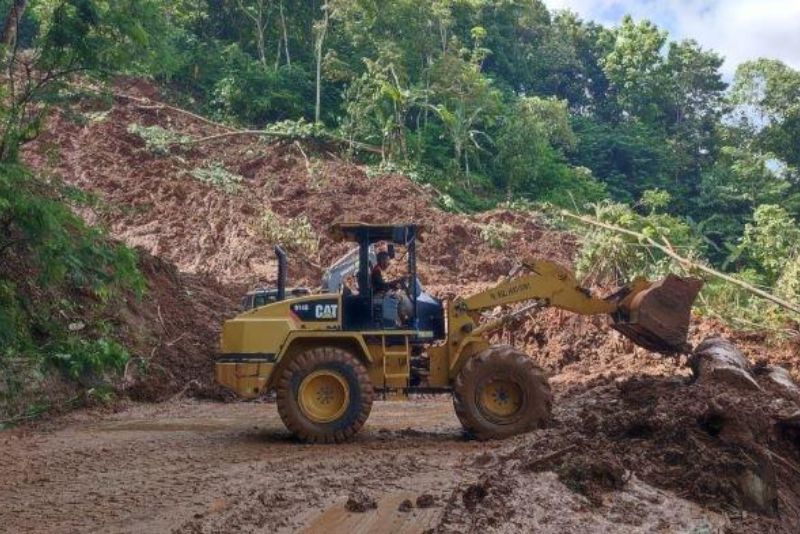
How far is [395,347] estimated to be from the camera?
10648mm

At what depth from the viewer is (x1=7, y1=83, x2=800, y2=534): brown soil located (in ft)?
23.8

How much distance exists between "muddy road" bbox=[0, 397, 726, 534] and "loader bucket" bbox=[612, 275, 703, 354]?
2325mm

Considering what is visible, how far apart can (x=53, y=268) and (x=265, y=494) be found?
5460 mm

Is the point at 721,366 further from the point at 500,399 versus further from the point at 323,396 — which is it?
the point at 323,396

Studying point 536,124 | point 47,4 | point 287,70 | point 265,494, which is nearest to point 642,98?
point 536,124

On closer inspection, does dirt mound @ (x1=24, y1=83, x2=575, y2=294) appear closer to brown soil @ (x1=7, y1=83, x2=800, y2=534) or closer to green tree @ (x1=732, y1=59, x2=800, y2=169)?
brown soil @ (x1=7, y1=83, x2=800, y2=534)

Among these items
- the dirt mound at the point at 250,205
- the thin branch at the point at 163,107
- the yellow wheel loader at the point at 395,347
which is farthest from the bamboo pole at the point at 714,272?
the thin branch at the point at 163,107

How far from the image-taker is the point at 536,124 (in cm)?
3369

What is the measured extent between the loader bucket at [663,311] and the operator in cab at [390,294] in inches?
109

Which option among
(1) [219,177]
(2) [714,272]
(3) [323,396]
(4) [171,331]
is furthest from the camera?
(1) [219,177]

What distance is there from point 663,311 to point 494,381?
240cm

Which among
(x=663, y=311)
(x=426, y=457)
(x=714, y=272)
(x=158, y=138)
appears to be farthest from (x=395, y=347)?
(x=158, y=138)

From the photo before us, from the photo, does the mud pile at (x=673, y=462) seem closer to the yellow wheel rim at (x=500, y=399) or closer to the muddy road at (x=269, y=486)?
the muddy road at (x=269, y=486)

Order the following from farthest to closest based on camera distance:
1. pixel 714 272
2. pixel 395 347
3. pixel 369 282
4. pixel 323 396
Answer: pixel 714 272 → pixel 369 282 → pixel 395 347 → pixel 323 396
